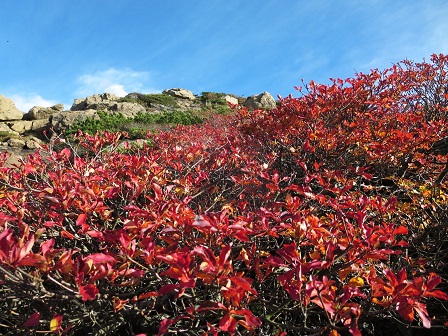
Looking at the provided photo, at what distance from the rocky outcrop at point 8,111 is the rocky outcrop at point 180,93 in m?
17.4

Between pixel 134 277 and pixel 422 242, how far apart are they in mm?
2594

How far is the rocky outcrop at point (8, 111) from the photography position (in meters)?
24.4

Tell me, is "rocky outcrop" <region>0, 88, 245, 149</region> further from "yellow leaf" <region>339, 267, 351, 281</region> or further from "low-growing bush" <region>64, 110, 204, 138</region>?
"yellow leaf" <region>339, 267, 351, 281</region>

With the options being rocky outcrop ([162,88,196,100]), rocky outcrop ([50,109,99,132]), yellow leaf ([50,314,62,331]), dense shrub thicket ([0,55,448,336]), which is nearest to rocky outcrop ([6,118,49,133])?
rocky outcrop ([50,109,99,132])

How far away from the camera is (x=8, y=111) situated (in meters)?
25.0

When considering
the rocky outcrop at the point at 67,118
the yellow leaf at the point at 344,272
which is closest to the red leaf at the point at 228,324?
the yellow leaf at the point at 344,272

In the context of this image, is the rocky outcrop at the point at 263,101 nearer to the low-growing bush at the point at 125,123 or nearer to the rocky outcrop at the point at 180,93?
the low-growing bush at the point at 125,123

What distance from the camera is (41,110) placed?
26.2 metres

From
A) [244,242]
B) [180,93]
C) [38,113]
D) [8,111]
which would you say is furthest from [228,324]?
[180,93]

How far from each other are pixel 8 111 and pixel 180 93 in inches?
740

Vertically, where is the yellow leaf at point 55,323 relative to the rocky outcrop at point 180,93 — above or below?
below

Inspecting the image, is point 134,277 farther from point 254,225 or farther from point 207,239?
point 254,225

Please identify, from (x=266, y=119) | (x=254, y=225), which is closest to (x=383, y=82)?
(x=266, y=119)

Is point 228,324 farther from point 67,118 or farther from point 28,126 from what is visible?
point 28,126
